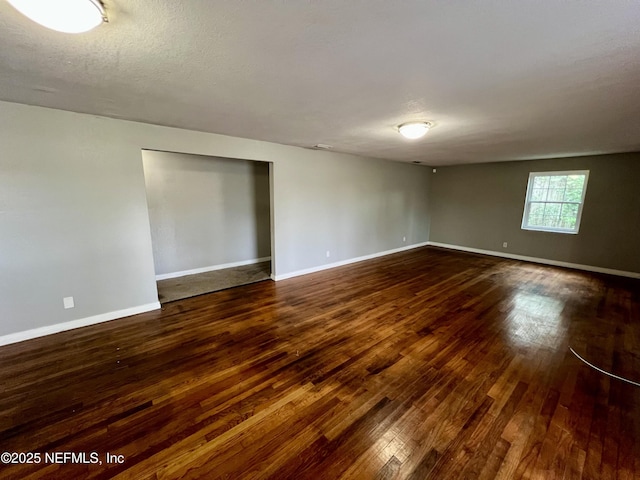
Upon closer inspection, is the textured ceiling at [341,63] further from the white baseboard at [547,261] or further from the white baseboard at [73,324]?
the white baseboard at [547,261]

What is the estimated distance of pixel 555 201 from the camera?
5.74 m

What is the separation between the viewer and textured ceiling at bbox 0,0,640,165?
1.18 metres

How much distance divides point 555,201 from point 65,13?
25.9 ft

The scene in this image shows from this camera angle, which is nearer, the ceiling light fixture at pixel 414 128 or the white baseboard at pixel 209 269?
the ceiling light fixture at pixel 414 128

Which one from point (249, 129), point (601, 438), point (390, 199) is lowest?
point (601, 438)

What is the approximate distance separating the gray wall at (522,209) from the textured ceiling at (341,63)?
302 centimetres

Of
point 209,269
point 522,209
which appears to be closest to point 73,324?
point 209,269

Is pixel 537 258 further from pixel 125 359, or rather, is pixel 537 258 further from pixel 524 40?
pixel 125 359

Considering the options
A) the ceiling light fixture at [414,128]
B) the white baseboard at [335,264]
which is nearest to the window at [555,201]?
the white baseboard at [335,264]

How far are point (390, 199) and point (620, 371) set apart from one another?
4.87m

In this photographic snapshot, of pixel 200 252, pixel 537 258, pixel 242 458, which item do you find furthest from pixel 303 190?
pixel 537 258

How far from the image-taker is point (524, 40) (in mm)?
1355


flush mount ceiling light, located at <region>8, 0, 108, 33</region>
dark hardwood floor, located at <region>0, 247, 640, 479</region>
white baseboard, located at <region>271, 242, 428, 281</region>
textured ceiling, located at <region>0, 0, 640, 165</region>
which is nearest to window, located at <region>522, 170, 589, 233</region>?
dark hardwood floor, located at <region>0, 247, 640, 479</region>

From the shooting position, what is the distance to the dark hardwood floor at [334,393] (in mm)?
1488
